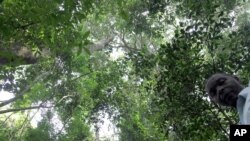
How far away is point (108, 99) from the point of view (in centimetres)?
1037

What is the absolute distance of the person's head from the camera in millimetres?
2323

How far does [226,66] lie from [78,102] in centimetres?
685

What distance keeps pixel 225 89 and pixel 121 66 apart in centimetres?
826

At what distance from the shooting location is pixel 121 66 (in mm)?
10570

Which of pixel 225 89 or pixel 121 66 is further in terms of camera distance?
pixel 121 66

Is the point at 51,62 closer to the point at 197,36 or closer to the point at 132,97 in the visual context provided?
the point at 132,97

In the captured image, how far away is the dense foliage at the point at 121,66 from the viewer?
3.44 metres

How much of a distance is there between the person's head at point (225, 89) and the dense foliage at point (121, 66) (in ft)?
3.12

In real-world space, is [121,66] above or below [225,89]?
above

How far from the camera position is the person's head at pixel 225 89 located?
7.62 ft

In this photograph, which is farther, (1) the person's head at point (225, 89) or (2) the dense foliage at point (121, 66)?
(2) the dense foliage at point (121, 66)

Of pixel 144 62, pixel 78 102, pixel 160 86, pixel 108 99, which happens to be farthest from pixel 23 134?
pixel 160 86

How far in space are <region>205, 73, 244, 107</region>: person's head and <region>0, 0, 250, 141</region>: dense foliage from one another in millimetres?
952

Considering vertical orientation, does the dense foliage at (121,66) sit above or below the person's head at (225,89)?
above
